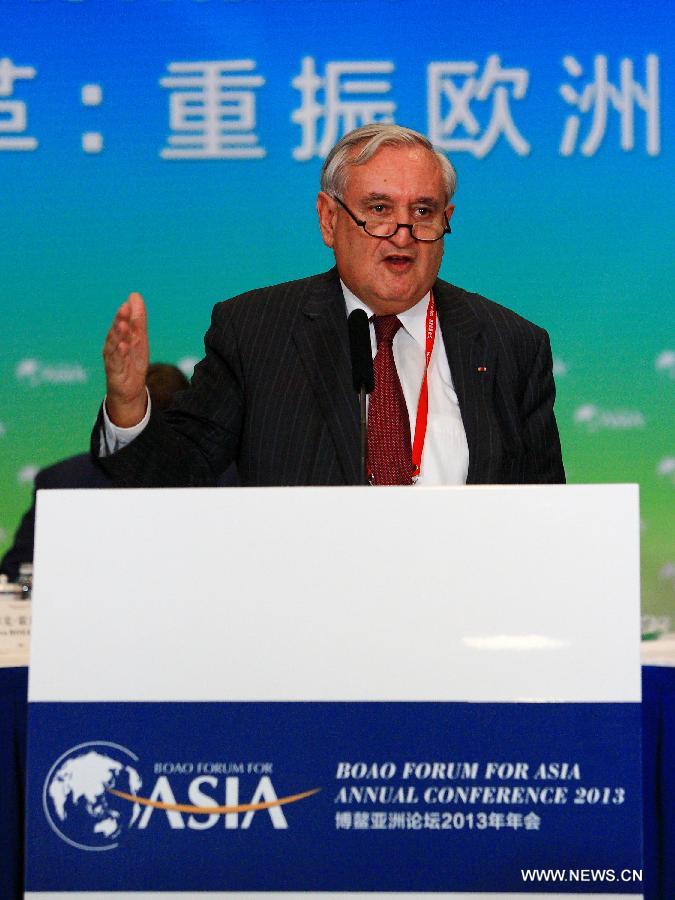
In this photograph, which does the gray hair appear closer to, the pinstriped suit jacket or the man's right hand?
the pinstriped suit jacket

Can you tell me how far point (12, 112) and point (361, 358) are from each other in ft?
10.0

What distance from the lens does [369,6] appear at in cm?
Answer: 438

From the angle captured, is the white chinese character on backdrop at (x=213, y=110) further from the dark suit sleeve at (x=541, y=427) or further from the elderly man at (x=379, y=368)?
the dark suit sleeve at (x=541, y=427)

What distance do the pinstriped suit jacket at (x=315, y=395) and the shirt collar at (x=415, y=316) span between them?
0.02 m

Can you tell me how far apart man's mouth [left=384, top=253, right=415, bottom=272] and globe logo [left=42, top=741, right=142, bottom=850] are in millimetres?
1130

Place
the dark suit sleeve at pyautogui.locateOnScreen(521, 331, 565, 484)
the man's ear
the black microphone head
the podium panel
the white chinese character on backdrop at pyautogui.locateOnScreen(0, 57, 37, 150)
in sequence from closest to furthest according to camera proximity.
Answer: the podium panel < the black microphone head < the dark suit sleeve at pyautogui.locateOnScreen(521, 331, 565, 484) < the man's ear < the white chinese character on backdrop at pyautogui.locateOnScreen(0, 57, 37, 150)

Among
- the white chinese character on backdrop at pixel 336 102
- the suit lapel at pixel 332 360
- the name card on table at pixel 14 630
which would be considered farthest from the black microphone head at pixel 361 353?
the white chinese character on backdrop at pixel 336 102

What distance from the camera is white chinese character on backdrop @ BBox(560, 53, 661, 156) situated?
172 inches

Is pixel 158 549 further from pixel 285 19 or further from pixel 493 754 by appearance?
pixel 285 19

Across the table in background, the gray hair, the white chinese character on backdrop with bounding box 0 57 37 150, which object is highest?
the white chinese character on backdrop with bounding box 0 57 37 150

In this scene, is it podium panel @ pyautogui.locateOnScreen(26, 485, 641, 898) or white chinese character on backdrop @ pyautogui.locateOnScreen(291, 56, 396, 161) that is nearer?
podium panel @ pyautogui.locateOnScreen(26, 485, 641, 898)

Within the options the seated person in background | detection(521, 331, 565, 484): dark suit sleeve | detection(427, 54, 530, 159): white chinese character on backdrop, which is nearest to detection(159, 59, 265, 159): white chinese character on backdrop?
detection(427, 54, 530, 159): white chinese character on backdrop

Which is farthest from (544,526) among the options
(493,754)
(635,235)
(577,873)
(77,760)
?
(635,235)

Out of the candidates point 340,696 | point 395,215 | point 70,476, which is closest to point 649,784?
point 340,696
